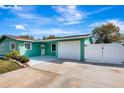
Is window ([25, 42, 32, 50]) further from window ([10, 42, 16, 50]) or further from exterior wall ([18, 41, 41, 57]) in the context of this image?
window ([10, 42, 16, 50])

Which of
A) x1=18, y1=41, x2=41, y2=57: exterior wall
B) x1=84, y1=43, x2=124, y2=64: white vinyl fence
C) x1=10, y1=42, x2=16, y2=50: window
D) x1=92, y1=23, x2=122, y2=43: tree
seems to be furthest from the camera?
x1=92, y1=23, x2=122, y2=43: tree

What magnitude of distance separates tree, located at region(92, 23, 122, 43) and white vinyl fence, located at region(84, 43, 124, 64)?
1708 cm

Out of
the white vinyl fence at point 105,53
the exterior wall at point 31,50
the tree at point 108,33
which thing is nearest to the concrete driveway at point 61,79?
the white vinyl fence at point 105,53

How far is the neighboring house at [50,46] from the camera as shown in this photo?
13477 millimetres

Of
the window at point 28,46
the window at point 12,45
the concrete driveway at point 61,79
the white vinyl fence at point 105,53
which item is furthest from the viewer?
the window at point 28,46

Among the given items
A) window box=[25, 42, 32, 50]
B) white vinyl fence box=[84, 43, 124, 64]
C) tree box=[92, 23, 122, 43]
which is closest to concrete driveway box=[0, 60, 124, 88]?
white vinyl fence box=[84, 43, 124, 64]

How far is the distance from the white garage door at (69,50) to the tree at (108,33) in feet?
53.6

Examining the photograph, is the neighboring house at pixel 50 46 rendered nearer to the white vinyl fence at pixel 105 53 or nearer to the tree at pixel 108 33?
the white vinyl fence at pixel 105 53

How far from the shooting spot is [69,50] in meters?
14.3

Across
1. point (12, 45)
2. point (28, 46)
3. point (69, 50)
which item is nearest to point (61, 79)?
point (69, 50)

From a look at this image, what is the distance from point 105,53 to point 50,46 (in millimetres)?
9089

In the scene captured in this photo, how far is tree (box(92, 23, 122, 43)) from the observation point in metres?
27.6

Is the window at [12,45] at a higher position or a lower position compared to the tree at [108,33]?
lower
